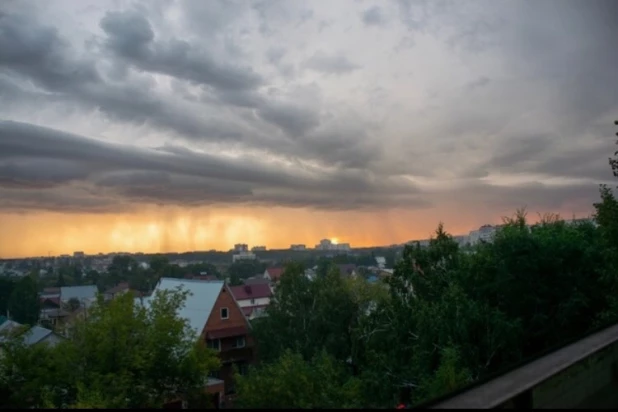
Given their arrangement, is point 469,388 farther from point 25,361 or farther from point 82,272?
point 82,272

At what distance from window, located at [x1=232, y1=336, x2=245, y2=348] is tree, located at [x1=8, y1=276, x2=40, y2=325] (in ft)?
145

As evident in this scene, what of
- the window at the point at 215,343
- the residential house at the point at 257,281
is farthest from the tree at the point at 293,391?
the residential house at the point at 257,281

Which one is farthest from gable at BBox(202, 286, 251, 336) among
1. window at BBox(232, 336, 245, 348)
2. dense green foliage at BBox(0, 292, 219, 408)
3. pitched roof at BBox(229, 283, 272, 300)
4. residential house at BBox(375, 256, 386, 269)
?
residential house at BBox(375, 256, 386, 269)

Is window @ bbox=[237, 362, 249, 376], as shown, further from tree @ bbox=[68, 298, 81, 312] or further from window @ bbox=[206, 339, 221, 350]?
tree @ bbox=[68, 298, 81, 312]

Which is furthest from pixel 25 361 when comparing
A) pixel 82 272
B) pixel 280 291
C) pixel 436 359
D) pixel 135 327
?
pixel 82 272

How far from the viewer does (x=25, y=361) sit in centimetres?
1546

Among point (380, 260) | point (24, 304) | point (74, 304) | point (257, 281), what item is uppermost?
point (380, 260)

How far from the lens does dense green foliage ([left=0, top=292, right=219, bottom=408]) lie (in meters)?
14.6

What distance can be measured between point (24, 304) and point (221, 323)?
4622 centimetres

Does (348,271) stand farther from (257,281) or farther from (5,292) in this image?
(5,292)

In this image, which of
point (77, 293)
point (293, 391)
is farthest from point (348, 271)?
point (293, 391)

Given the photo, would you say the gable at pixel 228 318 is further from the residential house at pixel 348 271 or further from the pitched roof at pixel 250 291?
the pitched roof at pixel 250 291

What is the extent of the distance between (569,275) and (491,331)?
354cm

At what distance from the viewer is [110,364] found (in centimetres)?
1512
